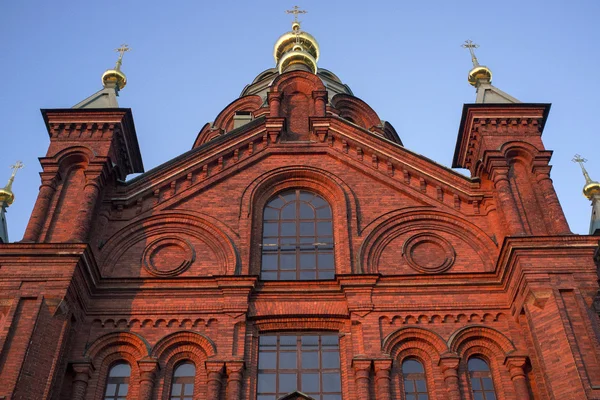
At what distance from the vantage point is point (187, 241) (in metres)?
18.2

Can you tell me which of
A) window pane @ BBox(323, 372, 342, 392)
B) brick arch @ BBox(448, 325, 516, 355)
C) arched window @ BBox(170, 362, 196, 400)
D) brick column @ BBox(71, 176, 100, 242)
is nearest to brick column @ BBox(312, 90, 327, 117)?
brick column @ BBox(71, 176, 100, 242)

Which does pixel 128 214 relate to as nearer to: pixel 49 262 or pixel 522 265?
pixel 49 262

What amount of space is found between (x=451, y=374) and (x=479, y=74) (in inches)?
371

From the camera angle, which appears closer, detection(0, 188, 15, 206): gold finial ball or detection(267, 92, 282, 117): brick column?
detection(0, 188, 15, 206): gold finial ball

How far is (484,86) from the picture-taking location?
2089cm

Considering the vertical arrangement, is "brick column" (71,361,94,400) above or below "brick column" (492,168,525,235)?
below

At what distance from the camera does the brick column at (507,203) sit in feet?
55.4

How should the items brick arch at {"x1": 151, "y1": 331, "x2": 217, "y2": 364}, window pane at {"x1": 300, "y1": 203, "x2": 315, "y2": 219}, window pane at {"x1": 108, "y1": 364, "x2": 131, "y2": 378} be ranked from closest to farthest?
window pane at {"x1": 108, "y1": 364, "x2": 131, "y2": 378} < brick arch at {"x1": 151, "y1": 331, "x2": 217, "y2": 364} < window pane at {"x1": 300, "y1": 203, "x2": 315, "y2": 219}

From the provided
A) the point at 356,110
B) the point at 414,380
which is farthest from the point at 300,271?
the point at 356,110

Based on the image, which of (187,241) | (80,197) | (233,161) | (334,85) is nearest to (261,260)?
(187,241)

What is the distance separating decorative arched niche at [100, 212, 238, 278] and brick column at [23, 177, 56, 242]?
5.17 ft

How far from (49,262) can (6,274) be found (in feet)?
2.79

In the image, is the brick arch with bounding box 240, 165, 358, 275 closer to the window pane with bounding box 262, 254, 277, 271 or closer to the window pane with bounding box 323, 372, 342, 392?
the window pane with bounding box 262, 254, 277, 271

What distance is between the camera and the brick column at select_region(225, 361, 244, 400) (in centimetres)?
1513
